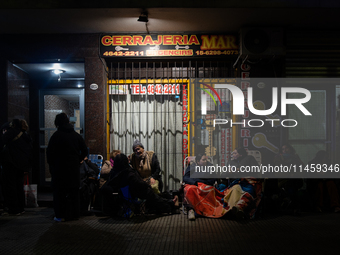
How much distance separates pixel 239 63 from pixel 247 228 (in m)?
3.73

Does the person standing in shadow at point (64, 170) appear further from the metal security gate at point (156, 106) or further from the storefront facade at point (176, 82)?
the metal security gate at point (156, 106)

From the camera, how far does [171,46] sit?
641 cm

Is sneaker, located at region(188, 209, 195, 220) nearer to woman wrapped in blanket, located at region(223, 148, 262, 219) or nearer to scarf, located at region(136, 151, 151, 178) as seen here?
woman wrapped in blanket, located at region(223, 148, 262, 219)

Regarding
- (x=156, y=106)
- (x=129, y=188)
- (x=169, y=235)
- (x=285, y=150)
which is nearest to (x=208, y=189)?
(x=169, y=235)

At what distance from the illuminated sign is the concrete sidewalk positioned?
142 inches

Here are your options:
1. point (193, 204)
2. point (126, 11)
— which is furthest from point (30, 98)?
point (193, 204)

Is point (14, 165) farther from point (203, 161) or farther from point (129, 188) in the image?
point (203, 161)

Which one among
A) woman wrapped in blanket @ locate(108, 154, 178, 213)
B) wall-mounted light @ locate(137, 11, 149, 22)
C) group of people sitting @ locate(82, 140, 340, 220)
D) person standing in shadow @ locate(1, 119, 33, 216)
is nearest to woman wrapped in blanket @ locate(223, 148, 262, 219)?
group of people sitting @ locate(82, 140, 340, 220)

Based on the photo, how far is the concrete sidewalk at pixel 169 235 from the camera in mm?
3643

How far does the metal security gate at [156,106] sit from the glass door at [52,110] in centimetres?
128

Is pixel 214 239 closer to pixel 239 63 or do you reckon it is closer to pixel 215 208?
pixel 215 208

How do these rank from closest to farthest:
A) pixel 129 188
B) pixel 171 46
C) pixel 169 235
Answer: pixel 169 235, pixel 129 188, pixel 171 46

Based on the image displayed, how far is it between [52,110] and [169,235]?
5.07m

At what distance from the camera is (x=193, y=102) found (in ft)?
21.5
